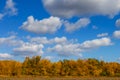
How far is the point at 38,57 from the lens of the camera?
13125 cm

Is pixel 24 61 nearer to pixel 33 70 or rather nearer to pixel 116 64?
pixel 33 70

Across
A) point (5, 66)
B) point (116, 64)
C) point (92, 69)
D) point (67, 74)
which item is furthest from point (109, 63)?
point (5, 66)

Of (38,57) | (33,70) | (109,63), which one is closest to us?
(33,70)

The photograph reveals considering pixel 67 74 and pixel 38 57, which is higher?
pixel 38 57

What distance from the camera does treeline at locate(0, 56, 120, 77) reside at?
12319 cm

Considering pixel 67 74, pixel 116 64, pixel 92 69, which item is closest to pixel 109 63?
pixel 116 64

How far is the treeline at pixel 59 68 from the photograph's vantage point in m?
123

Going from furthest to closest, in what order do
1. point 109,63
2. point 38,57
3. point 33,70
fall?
1. point 109,63
2. point 38,57
3. point 33,70

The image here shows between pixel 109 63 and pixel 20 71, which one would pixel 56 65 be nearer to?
pixel 20 71

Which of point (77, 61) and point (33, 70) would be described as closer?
point (33, 70)

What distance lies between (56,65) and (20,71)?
15185 millimetres

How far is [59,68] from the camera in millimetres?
125625

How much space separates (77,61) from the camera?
138 metres

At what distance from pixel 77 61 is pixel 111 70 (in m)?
15.9
